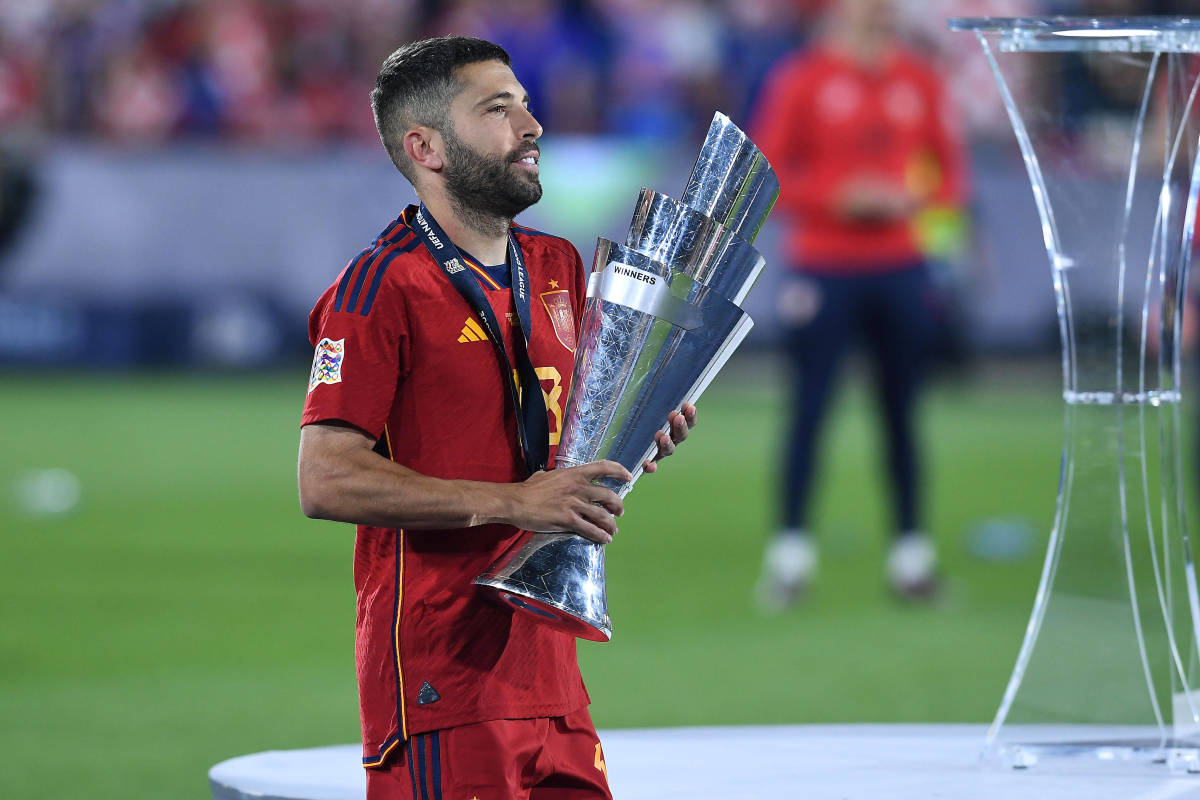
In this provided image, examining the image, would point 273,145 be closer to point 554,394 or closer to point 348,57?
point 348,57

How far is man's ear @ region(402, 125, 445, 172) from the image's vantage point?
9.69ft

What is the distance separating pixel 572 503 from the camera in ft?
8.91

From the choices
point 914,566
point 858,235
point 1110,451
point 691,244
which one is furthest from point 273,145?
point 691,244

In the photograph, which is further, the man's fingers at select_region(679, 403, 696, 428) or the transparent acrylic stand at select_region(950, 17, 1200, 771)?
the transparent acrylic stand at select_region(950, 17, 1200, 771)

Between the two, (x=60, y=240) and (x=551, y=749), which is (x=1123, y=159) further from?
(x=60, y=240)

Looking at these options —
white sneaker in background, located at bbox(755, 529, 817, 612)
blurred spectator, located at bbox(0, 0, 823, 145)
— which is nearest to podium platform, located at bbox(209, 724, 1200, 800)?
white sneaker in background, located at bbox(755, 529, 817, 612)

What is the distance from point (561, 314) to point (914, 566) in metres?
4.18

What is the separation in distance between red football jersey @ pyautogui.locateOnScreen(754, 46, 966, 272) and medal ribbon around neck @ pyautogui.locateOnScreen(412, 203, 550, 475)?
4.17 metres

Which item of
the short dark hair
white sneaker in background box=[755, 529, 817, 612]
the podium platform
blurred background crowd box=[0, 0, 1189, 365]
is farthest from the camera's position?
blurred background crowd box=[0, 0, 1189, 365]

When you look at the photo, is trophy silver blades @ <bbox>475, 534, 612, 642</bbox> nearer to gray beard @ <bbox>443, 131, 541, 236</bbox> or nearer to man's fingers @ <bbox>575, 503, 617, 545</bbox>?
man's fingers @ <bbox>575, 503, 617, 545</bbox>

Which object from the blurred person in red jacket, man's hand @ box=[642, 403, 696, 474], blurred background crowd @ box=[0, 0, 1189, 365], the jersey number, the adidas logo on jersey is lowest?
man's hand @ box=[642, 403, 696, 474]

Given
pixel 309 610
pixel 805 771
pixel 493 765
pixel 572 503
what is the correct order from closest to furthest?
pixel 572 503, pixel 493 765, pixel 805 771, pixel 309 610

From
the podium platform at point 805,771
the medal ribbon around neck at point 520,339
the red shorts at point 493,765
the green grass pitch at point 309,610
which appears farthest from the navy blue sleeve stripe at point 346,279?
the green grass pitch at point 309,610

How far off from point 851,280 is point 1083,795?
374 cm
